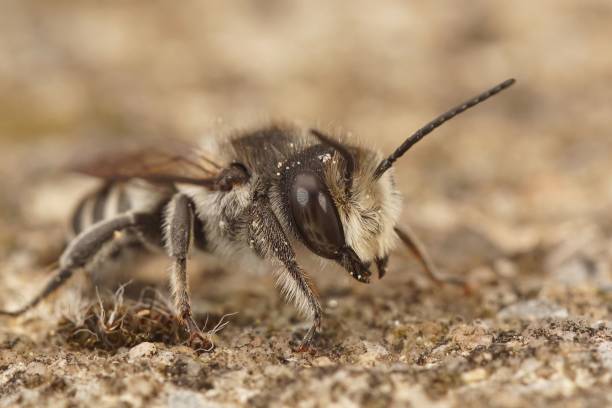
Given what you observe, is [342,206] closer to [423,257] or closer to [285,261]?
[285,261]

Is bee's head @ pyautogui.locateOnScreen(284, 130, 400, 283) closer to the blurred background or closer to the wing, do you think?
the wing

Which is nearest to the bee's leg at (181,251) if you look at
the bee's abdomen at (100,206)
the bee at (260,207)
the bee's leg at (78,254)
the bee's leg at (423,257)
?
the bee at (260,207)

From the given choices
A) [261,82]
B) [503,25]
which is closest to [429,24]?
[503,25]

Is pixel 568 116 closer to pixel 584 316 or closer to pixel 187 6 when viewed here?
pixel 584 316

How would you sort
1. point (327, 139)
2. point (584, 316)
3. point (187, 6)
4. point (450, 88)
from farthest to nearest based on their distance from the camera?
point (187, 6) < point (450, 88) < point (584, 316) < point (327, 139)

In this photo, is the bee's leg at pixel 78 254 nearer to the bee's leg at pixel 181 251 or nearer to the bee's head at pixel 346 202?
the bee's leg at pixel 181 251
